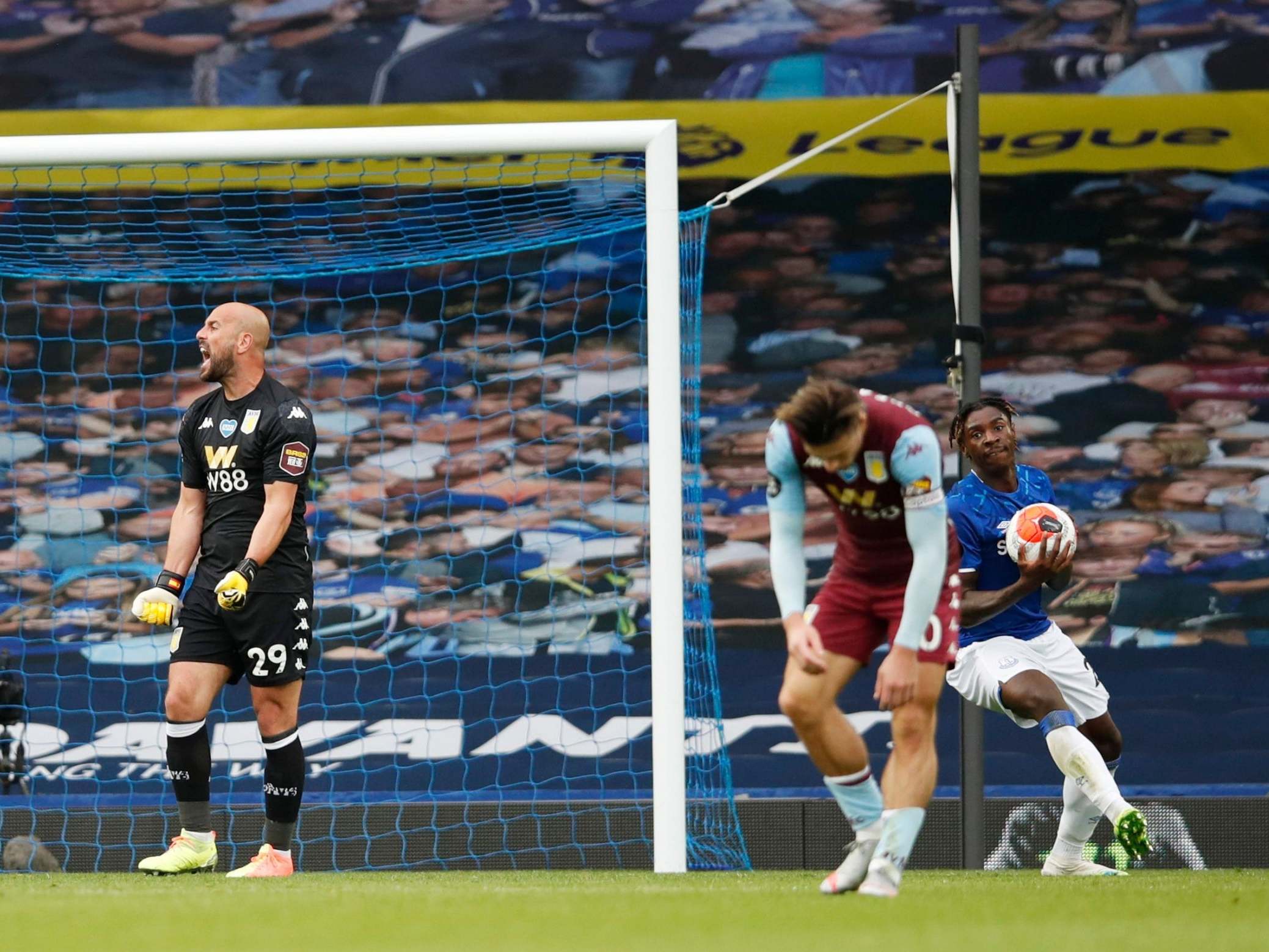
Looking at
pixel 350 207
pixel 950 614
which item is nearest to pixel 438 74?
pixel 350 207

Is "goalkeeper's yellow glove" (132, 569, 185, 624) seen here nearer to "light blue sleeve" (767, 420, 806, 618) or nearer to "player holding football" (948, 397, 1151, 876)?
"light blue sleeve" (767, 420, 806, 618)

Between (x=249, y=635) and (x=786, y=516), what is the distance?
2.17 meters

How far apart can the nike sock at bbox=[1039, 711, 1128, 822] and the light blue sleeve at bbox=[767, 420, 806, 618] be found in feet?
6.32

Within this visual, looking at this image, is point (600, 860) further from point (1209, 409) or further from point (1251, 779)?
point (1209, 409)

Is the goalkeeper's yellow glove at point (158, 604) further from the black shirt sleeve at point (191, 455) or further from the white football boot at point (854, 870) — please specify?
the white football boot at point (854, 870)

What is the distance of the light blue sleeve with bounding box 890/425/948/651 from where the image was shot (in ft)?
14.5

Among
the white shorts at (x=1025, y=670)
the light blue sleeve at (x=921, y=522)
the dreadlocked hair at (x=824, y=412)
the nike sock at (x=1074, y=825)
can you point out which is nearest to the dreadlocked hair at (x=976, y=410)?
the white shorts at (x=1025, y=670)

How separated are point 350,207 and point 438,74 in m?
0.98

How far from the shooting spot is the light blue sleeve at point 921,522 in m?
4.41

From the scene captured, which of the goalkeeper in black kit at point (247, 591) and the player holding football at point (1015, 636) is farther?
the player holding football at point (1015, 636)

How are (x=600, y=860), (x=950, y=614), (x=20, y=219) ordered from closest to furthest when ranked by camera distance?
(x=950, y=614)
(x=600, y=860)
(x=20, y=219)

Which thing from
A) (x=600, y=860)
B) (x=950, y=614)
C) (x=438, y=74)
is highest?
(x=438, y=74)

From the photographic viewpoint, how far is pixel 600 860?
8227 millimetres

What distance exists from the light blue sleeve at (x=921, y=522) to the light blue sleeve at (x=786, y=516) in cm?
26
